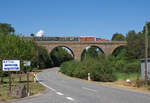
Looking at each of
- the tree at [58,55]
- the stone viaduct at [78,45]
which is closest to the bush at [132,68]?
the stone viaduct at [78,45]

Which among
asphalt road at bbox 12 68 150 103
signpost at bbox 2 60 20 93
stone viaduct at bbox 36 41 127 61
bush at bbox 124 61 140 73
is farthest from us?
stone viaduct at bbox 36 41 127 61

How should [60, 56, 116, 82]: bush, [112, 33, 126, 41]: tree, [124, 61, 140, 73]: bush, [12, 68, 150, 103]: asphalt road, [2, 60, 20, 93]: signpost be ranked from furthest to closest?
[112, 33, 126, 41]: tree < [124, 61, 140, 73]: bush < [60, 56, 116, 82]: bush < [2, 60, 20, 93]: signpost < [12, 68, 150, 103]: asphalt road

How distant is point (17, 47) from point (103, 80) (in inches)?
451

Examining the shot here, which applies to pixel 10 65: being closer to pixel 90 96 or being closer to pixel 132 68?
pixel 90 96

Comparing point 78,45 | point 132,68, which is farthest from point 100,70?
point 78,45

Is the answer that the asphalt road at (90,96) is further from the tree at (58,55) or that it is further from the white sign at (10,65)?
the tree at (58,55)

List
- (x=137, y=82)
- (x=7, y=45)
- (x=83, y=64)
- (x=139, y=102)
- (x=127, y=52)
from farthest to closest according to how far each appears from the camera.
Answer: (x=127, y=52), (x=83, y=64), (x=7, y=45), (x=137, y=82), (x=139, y=102)

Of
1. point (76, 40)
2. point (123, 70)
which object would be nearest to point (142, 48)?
point (123, 70)

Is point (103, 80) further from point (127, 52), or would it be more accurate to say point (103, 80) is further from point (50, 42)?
point (50, 42)

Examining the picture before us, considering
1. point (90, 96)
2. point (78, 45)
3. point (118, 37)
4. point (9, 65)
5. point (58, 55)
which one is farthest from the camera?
point (118, 37)

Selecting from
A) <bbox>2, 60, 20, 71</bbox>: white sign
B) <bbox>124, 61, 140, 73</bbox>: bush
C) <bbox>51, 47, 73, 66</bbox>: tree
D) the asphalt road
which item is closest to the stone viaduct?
<bbox>51, 47, 73, 66</bbox>: tree

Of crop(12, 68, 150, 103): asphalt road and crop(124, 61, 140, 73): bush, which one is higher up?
crop(124, 61, 140, 73): bush

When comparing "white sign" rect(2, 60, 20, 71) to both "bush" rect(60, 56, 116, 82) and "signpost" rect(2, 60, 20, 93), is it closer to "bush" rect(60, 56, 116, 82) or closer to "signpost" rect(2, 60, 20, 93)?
"signpost" rect(2, 60, 20, 93)

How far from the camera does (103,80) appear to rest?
29.9m
